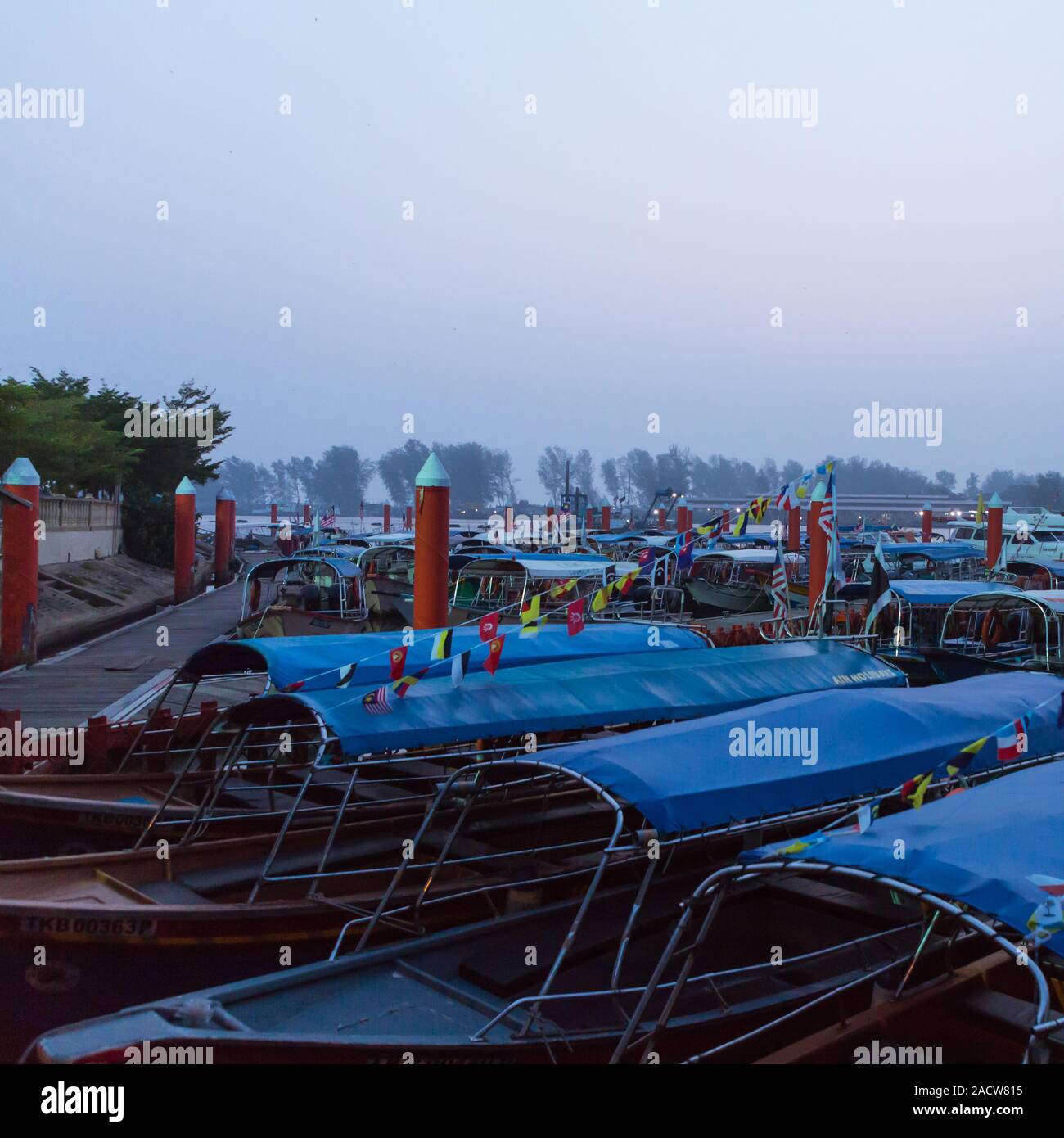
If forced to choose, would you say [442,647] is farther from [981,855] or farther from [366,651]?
[981,855]

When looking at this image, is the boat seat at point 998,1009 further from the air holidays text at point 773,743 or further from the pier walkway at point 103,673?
the pier walkway at point 103,673

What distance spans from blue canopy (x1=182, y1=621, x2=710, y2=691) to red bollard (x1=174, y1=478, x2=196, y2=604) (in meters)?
21.4

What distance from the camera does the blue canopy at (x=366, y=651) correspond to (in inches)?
364

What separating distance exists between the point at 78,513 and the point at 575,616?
2667 cm

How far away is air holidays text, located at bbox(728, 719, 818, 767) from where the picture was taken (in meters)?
7.22

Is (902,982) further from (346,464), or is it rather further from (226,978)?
(346,464)

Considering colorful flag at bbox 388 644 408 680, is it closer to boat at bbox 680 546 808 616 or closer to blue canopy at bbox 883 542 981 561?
boat at bbox 680 546 808 616

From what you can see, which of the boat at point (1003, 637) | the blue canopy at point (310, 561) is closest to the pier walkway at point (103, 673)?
the blue canopy at point (310, 561)

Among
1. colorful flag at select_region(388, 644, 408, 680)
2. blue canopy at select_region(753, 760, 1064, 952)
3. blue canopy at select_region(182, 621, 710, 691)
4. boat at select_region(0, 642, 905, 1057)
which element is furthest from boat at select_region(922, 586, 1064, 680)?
blue canopy at select_region(753, 760, 1064, 952)

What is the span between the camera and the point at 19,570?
60.7 ft

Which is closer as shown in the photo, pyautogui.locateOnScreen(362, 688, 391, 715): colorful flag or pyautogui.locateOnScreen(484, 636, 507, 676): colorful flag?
pyautogui.locateOnScreen(362, 688, 391, 715): colorful flag

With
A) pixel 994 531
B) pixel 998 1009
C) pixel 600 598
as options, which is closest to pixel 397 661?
pixel 600 598
